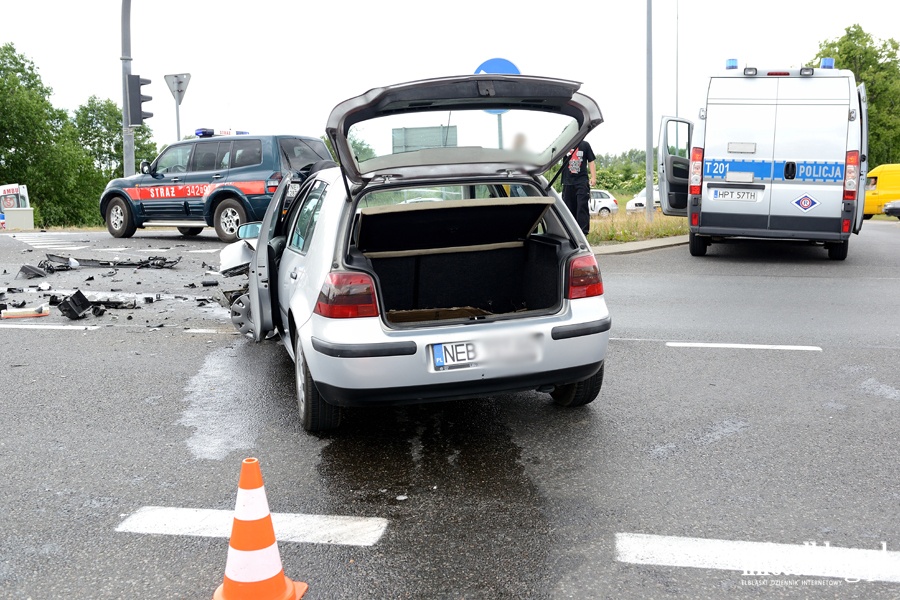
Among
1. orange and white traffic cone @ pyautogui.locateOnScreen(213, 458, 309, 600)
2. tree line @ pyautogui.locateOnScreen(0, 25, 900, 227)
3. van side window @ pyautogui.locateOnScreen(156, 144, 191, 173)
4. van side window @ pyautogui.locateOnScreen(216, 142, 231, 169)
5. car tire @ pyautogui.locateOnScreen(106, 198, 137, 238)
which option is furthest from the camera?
tree line @ pyautogui.locateOnScreen(0, 25, 900, 227)

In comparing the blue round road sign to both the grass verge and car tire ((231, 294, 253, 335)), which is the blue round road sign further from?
the grass verge

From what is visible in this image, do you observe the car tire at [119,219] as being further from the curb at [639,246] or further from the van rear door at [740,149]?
the van rear door at [740,149]

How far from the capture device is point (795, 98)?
41.0 feet

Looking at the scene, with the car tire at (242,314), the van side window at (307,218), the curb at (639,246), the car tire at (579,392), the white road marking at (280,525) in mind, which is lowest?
the curb at (639,246)

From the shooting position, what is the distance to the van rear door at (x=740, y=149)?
12.6 meters

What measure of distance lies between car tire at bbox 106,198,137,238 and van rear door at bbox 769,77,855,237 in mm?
11701

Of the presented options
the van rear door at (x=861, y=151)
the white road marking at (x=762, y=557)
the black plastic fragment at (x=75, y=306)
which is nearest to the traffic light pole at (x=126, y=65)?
the black plastic fragment at (x=75, y=306)

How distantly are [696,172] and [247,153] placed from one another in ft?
25.4

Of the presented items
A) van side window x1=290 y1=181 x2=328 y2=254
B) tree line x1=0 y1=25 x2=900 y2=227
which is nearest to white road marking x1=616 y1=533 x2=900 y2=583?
van side window x1=290 y1=181 x2=328 y2=254

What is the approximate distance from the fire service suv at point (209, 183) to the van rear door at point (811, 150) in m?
7.71

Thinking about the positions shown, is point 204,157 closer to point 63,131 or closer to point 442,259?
point 442,259

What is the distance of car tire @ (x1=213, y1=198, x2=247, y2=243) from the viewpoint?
15.5 meters

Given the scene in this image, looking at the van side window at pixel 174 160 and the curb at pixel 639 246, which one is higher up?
the van side window at pixel 174 160

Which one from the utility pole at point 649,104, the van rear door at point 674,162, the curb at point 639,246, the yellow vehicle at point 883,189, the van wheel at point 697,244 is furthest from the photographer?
the yellow vehicle at point 883,189
